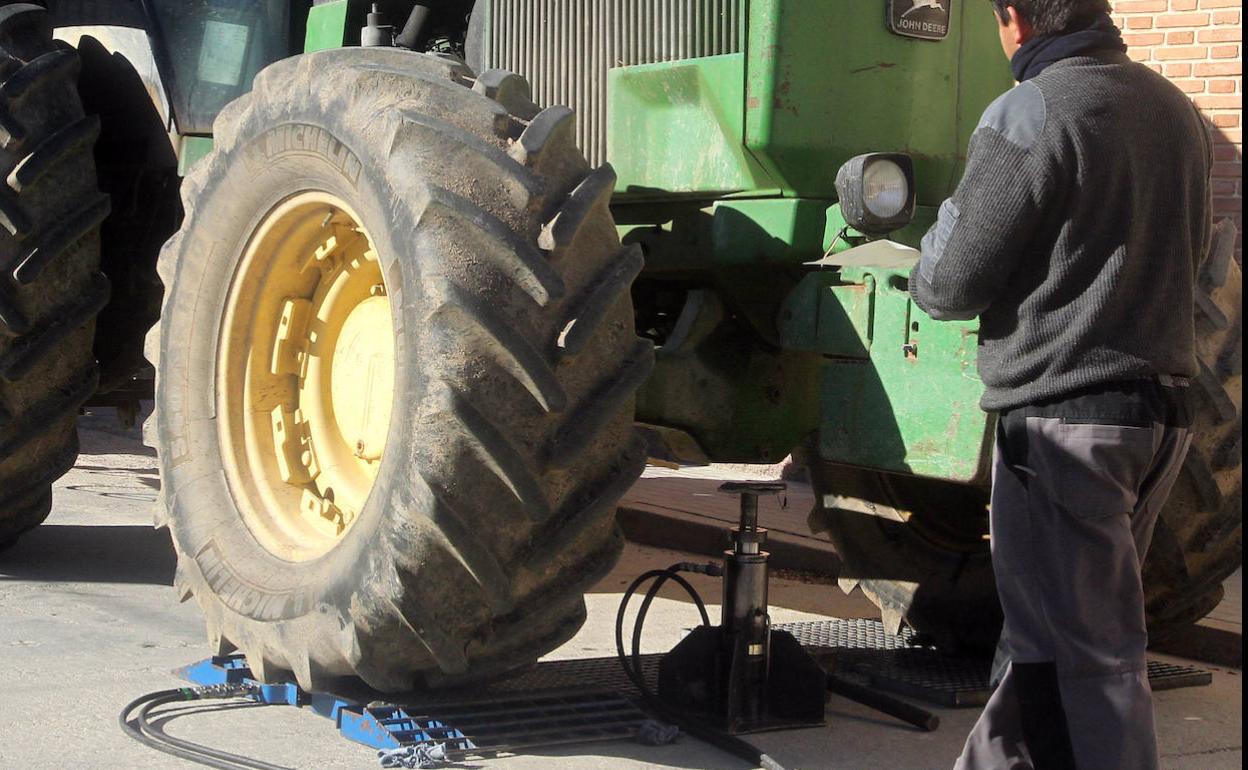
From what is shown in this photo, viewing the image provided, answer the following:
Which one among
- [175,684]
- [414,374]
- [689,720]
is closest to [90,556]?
[175,684]

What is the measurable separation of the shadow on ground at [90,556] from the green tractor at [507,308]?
1.00 feet

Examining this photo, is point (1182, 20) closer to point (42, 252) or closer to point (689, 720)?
point (689, 720)

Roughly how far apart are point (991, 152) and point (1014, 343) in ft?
1.20

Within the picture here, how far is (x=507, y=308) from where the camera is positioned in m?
3.50

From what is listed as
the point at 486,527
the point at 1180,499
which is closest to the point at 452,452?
the point at 486,527

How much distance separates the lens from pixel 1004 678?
3342 mm

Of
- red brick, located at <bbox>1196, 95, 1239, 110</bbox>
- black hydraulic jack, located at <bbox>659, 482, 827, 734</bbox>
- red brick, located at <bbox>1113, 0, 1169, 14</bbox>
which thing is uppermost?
red brick, located at <bbox>1113, 0, 1169, 14</bbox>

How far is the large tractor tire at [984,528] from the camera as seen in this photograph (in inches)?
173

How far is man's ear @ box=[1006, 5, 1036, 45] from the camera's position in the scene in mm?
3352

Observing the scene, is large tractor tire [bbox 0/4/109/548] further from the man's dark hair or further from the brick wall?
the brick wall

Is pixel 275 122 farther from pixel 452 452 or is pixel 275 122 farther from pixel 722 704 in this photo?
pixel 722 704

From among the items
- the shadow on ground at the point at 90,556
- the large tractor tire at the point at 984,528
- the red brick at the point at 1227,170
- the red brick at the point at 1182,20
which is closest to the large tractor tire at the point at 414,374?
the large tractor tire at the point at 984,528

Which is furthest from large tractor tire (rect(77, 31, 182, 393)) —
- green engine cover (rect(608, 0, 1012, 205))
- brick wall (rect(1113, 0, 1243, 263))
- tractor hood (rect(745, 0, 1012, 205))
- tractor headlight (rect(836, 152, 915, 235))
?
brick wall (rect(1113, 0, 1243, 263))

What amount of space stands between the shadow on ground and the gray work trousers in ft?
11.5
